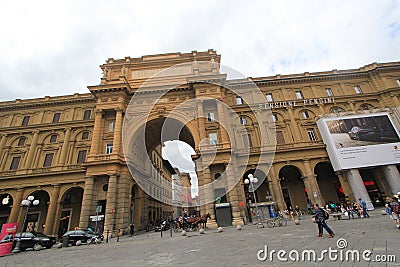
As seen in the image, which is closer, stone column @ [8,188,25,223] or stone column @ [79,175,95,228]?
stone column @ [79,175,95,228]

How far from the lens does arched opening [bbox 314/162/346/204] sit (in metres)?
27.6

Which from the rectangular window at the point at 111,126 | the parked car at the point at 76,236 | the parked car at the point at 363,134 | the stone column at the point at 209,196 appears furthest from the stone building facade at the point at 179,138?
the parked car at the point at 76,236

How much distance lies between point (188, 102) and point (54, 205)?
21647 mm

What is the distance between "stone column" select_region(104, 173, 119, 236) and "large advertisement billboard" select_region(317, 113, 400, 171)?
25815 mm

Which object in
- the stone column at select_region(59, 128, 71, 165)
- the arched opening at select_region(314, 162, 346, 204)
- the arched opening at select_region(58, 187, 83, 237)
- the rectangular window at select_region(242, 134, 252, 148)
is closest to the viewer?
the arched opening at select_region(58, 187, 83, 237)

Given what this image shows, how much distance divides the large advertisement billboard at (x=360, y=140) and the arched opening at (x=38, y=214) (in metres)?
37.9

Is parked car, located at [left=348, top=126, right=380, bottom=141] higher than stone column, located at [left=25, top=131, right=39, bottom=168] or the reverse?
the reverse

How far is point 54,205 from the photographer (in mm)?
25656

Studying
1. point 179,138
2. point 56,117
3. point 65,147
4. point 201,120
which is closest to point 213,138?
point 201,120

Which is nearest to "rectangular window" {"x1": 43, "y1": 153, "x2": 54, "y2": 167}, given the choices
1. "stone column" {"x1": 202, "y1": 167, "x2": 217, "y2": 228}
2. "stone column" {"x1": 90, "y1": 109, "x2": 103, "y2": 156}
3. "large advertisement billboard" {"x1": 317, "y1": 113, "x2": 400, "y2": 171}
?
"stone column" {"x1": 90, "y1": 109, "x2": 103, "y2": 156}

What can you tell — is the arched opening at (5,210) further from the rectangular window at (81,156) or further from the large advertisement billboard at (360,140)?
the large advertisement billboard at (360,140)

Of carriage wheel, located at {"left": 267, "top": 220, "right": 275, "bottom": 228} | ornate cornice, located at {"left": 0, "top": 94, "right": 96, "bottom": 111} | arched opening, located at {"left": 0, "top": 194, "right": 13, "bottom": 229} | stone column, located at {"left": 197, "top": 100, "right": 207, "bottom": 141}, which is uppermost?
ornate cornice, located at {"left": 0, "top": 94, "right": 96, "bottom": 111}

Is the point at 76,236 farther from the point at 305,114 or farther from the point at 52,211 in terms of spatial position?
the point at 305,114

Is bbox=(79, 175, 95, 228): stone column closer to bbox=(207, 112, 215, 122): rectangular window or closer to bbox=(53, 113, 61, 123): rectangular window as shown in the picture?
bbox=(53, 113, 61, 123): rectangular window
